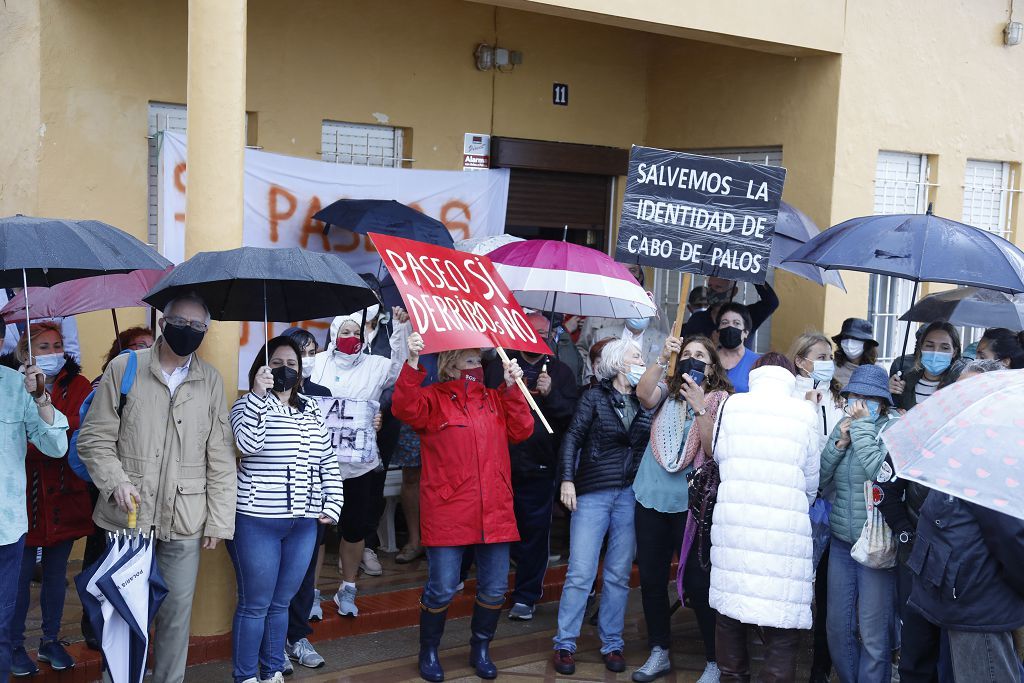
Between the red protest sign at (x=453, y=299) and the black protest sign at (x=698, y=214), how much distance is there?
93cm

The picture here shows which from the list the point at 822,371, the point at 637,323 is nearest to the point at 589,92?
the point at 637,323

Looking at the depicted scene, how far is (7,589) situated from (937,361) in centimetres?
542

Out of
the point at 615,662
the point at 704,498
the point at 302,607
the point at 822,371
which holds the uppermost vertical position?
the point at 822,371

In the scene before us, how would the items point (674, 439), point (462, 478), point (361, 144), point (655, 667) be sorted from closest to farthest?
point (462, 478) < point (674, 439) < point (655, 667) < point (361, 144)

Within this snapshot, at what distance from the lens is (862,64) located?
917 cm

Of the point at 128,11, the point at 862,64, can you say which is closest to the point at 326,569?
the point at 128,11

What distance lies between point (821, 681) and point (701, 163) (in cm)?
303

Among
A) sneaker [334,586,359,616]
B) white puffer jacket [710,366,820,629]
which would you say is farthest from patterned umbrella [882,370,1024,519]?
sneaker [334,586,359,616]

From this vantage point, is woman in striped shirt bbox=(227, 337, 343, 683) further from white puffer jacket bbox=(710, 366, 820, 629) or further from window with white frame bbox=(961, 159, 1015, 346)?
window with white frame bbox=(961, 159, 1015, 346)

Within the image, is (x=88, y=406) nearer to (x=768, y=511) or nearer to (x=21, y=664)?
(x=21, y=664)

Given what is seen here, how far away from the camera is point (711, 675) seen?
6078 millimetres

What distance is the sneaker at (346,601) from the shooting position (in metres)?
6.60

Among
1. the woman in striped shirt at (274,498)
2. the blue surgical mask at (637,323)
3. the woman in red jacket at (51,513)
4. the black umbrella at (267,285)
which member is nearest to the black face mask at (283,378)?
the woman in striped shirt at (274,498)

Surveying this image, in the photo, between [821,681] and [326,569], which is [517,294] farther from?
[821,681]
